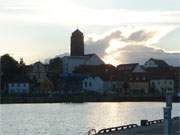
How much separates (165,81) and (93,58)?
29.2 metres

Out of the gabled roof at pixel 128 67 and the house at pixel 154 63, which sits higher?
the house at pixel 154 63

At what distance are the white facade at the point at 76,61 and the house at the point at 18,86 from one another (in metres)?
34.0

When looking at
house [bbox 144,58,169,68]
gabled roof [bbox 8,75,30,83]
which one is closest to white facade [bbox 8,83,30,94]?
gabled roof [bbox 8,75,30,83]

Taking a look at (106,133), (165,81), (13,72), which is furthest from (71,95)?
(106,133)

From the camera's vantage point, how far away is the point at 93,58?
193000mm

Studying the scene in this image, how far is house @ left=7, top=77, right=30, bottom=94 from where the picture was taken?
152 meters

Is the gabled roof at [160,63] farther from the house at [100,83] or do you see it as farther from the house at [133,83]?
the house at [100,83]

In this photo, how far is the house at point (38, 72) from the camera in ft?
552

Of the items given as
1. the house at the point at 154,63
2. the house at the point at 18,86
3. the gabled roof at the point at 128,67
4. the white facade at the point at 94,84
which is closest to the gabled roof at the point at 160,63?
the house at the point at 154,63

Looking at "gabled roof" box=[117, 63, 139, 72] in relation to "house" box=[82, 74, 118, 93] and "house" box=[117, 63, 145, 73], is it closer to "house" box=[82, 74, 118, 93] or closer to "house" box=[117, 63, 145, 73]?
"house" box=[117, 63, 145, 73]

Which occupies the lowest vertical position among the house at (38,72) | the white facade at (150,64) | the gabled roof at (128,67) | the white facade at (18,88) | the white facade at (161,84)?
the white facade at (18,88)

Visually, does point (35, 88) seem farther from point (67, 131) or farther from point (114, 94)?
point (67, 131)

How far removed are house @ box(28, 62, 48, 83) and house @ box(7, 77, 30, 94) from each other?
12.1 metres

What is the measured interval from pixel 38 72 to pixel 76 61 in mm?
21786
